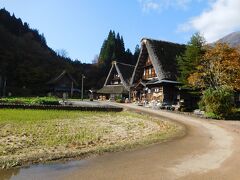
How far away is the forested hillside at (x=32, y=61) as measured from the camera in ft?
226

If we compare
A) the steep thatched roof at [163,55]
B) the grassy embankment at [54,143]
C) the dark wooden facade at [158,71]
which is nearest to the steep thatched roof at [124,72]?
the dark wooden facade at [158,71]

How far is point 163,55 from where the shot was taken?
129 feet

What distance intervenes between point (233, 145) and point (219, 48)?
752 inches

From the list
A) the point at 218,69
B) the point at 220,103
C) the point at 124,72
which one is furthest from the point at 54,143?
the point at 124,72

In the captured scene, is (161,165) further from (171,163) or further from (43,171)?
(43,171)

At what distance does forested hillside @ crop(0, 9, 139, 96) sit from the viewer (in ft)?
226

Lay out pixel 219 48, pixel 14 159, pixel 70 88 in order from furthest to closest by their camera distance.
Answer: pixel 70 88 < pixel 219 48 < pixel 14 159

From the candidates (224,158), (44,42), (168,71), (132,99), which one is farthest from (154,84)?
(44,42)

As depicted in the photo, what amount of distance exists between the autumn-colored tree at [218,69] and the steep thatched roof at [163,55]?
6004 millimetres

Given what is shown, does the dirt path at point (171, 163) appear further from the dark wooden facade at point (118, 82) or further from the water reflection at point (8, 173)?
the dark wooden facade at point (118, 82)

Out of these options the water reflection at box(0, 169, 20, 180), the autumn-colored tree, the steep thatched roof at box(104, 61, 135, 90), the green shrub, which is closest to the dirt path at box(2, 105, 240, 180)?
the water reflection at box(0, 169, 20, 180)

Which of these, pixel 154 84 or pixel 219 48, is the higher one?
pixel 219 48

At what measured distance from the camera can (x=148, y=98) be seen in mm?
42625

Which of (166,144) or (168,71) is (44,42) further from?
(166,144)
